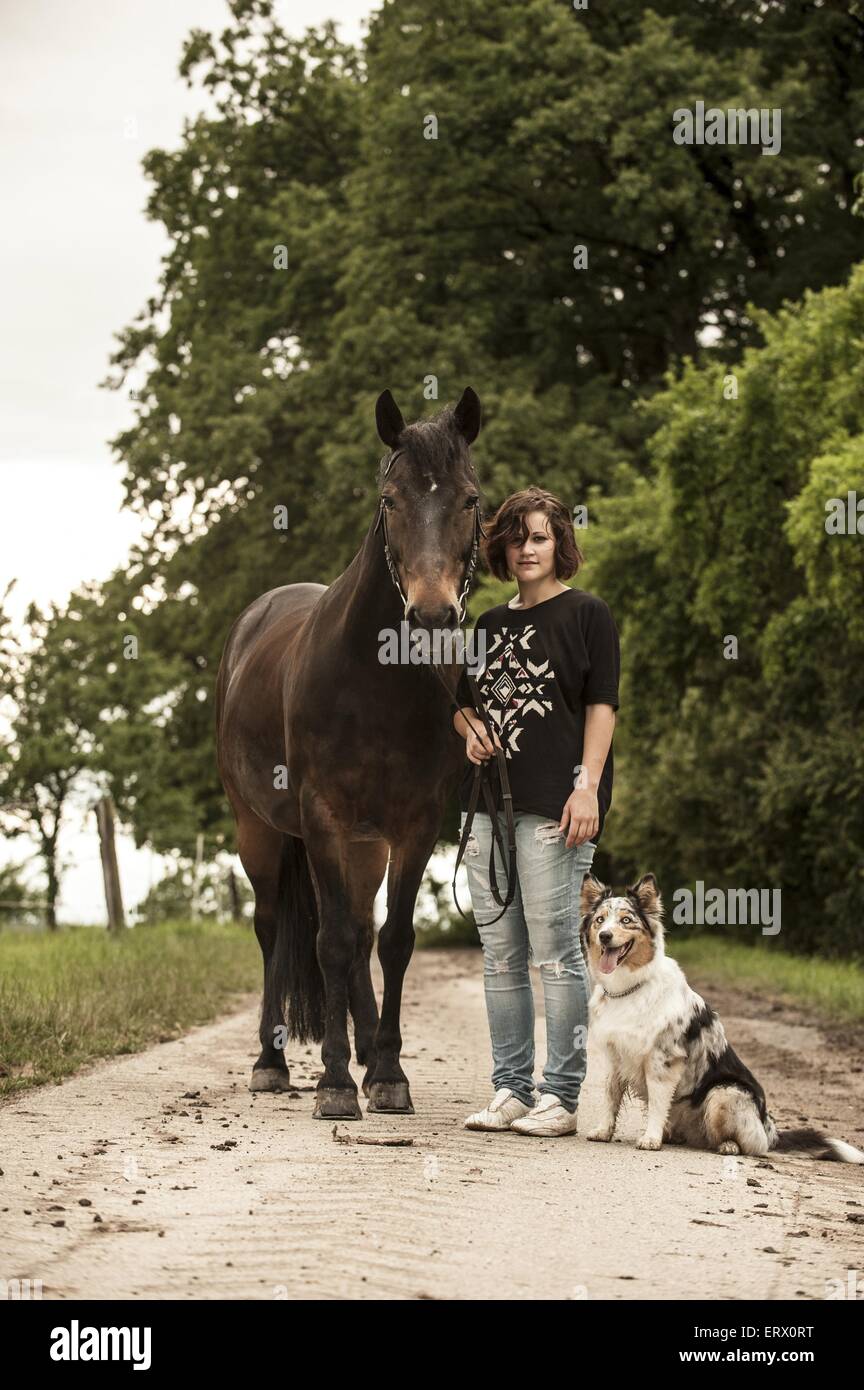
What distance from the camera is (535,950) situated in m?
7.81

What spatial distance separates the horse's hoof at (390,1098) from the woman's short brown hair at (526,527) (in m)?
2.44

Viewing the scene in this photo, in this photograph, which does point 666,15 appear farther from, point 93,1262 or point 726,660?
point 93,1262

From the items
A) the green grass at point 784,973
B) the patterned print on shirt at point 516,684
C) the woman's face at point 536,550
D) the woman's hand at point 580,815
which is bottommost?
the green grass at point 784,973

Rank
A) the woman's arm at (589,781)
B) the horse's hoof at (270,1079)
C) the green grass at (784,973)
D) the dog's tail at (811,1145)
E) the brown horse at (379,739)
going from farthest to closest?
the green grass at (784,973), the horse's hoof at (270,1079), the dog's tail at (811,1145), the woman's arm at (589,781), the brown horse at (379,739)

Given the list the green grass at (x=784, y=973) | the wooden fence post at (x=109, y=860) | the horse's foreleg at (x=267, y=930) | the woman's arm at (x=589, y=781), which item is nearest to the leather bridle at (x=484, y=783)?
the woman's arm at (x=589, y=781)

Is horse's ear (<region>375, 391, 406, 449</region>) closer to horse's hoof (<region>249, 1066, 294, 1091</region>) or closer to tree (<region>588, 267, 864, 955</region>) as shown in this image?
horse's hoof (<region>249, 1066, 294, 1091</region>)

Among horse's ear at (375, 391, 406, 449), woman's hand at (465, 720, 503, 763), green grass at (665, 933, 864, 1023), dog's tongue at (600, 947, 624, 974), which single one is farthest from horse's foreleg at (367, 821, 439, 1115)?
green grass at (665, 933, 864, 1023)

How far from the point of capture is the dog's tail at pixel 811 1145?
756 centimetres

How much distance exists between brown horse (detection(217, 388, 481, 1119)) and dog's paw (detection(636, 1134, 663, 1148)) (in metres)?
1.23

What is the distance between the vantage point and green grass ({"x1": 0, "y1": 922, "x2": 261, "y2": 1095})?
967cm

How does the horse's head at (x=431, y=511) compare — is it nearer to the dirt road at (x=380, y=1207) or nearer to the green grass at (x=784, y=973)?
the dirt road at (x=380, y=1207)

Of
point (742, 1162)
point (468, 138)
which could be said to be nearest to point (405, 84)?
point (468, 138)
